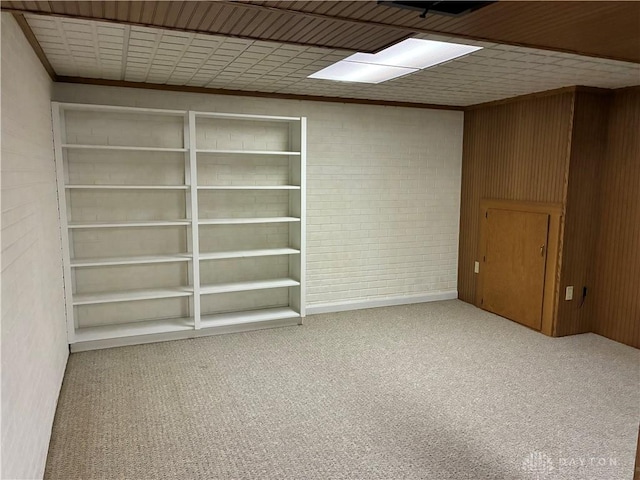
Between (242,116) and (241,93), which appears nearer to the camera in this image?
(242,116)

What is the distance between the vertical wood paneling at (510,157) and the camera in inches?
188

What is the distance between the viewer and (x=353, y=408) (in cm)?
→ 337

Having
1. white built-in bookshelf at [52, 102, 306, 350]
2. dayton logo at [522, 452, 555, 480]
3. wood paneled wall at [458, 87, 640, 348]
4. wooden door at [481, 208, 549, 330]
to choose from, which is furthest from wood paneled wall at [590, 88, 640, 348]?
white built-in bookshelf at [52, 102, 306, 350]

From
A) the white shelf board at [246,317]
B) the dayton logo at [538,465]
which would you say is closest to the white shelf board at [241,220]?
the white shelf board at [246,317]

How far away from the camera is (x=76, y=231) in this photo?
4.57 meters

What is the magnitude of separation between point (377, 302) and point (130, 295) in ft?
9.59

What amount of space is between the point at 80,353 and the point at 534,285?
458 cm

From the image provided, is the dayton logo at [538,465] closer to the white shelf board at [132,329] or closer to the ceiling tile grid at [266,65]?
the ceiling tile grid at [266,65]

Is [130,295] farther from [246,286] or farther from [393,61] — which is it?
[393,61]

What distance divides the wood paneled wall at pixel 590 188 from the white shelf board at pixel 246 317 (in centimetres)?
284

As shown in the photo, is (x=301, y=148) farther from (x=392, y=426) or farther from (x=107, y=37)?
(x=392, y=426)

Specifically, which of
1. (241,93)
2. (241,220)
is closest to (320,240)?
(241,220)

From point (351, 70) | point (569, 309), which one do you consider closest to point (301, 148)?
point (351, 70)

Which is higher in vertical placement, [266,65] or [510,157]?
[266,65]
